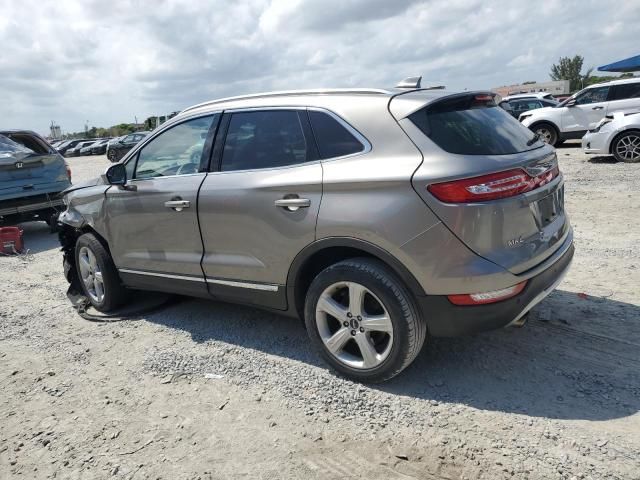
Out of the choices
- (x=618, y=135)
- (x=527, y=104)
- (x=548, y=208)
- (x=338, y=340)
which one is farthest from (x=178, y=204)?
(x=527, y=104)

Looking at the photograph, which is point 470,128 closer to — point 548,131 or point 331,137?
point 331,137

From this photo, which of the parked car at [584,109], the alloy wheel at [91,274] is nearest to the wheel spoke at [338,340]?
the alloy wheel at [91,274]

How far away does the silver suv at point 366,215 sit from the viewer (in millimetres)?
2830

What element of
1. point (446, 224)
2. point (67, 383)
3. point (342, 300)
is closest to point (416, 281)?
point (446, 224)

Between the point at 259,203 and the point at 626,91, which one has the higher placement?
the point at 626,91

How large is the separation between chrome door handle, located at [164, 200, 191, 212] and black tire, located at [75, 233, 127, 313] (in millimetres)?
1127

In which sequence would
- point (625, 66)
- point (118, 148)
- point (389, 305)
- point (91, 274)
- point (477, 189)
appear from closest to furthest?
point (477, 189)
point (389, 305)
point (91, 274)
point (625, 66)
point (118, 148)

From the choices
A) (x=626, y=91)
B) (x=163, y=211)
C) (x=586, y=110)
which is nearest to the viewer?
(x=163, y=211)

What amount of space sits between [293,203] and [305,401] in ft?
4.06

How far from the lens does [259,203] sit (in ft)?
11.4

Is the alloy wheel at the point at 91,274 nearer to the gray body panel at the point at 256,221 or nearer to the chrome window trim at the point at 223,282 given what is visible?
the chrome window trim at the point at 223,282

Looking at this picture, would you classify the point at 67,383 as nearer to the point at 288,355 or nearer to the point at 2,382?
the point at 2,382

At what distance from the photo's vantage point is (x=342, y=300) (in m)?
3.34

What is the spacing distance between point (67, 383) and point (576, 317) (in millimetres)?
3810
